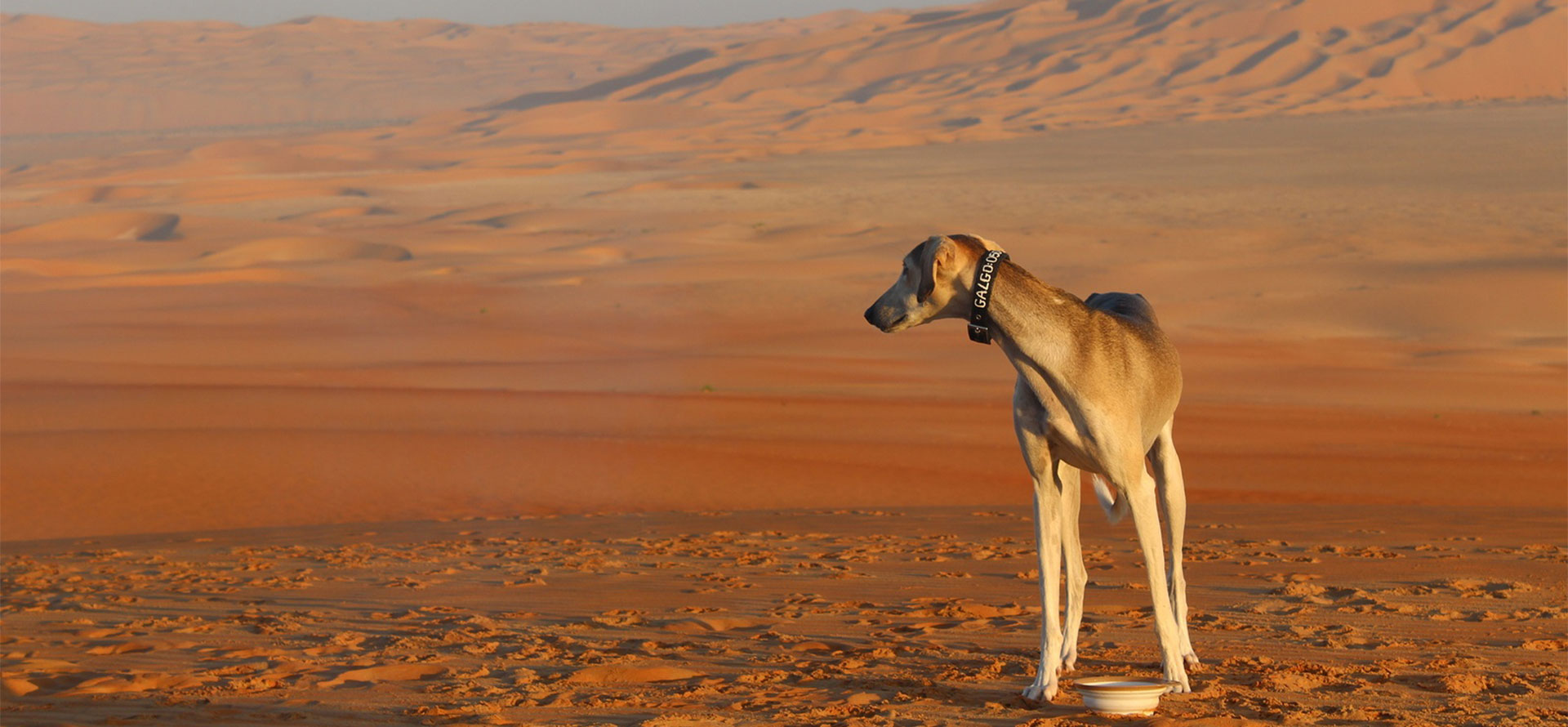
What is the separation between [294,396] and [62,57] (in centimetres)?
19655

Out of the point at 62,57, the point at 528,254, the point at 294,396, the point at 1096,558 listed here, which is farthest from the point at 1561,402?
the point at 62,57

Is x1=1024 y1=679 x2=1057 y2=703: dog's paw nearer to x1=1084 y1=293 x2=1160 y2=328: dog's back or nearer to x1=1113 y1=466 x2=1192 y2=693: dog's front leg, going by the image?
x1=1113 y1=466 x2=1192 y2=693: dog's front leg

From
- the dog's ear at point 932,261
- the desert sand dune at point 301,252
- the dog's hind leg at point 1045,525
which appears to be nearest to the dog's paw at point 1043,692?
the dog's hind leg at point 1045,525

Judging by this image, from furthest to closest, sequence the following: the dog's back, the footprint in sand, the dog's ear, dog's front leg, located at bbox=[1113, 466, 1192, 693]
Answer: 1. the footprint in sand
2. the dog's back
3. dog's front leg, located at bbox=[1113, 466, 1192, 693]
4. the dog's ear

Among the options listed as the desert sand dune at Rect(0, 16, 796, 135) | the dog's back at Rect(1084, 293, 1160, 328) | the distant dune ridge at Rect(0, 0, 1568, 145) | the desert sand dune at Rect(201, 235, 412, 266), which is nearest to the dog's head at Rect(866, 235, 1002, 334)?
the dog's back at Rect(1084, 293, 1160, 328)

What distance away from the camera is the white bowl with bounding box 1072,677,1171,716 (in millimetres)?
6301

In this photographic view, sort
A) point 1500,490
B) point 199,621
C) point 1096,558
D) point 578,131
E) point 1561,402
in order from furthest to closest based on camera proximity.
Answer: point 578,131
point 1561,402
point 1500,490
point 1096,558
point 199,621

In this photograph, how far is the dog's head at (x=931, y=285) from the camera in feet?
20.7

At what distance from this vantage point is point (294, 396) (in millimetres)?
22062

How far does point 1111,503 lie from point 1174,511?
35cm

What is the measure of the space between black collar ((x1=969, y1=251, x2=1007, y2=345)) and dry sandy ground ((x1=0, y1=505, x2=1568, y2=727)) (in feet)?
5.22

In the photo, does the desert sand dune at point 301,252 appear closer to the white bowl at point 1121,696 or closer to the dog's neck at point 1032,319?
the dog's neck at point 1032,319

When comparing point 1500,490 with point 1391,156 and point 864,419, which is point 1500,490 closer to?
point 864,419

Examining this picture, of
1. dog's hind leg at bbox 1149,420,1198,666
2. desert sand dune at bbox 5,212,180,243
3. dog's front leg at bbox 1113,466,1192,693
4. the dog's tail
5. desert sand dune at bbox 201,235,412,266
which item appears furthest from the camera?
desert sand dune at bbox 5,212,180,243
